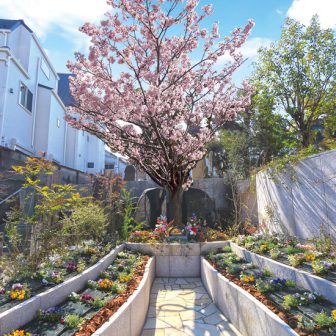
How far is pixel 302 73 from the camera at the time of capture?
22.4 feet

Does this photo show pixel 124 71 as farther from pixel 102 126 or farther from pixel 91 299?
pixel 91 299

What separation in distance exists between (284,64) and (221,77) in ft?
6.59

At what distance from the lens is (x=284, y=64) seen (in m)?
7.04

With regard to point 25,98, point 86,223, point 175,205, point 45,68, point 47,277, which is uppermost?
point 45,68

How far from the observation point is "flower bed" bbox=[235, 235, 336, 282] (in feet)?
10.3

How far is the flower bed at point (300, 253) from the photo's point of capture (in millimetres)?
3135

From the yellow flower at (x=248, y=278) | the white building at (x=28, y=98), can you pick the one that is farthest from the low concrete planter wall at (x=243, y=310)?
the white building at (x=28, y=98)

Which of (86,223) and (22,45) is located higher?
(22,45)

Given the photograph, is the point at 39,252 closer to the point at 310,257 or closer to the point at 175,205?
the point at 310,257

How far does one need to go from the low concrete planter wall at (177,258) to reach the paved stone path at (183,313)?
40 centimetres

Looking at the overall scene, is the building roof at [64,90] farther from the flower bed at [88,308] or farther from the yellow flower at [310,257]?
the yellow flower at [310,257]

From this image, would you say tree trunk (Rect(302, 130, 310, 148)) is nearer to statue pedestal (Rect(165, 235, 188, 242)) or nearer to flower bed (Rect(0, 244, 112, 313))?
statue pedestal (Rect(165, 235, 188, 242))

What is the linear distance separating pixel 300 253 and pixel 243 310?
1492 millimetres

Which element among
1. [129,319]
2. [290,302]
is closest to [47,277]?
[129,319]
